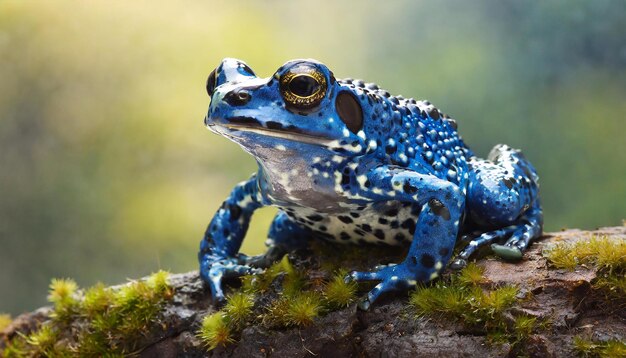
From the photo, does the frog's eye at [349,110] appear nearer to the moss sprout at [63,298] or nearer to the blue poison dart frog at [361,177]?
the blue poison dart frog at [361,177]

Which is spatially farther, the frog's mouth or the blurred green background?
the blurred green background

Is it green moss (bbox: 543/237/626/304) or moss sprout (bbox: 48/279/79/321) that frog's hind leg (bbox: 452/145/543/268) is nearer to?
green moss (bbox: 543/237/626/304)

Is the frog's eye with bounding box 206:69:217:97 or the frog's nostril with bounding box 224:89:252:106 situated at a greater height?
the frog's eye with bounding box 206:69:217:97

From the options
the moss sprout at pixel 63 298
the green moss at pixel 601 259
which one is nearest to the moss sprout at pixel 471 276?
the green moss at pixel 601 259

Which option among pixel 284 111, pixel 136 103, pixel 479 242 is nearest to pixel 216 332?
pixel 284 111

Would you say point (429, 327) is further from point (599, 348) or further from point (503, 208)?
point (503, 208)

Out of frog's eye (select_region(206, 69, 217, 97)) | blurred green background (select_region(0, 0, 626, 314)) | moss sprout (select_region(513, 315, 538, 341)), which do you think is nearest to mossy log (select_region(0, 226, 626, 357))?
moss sprout (select_region(513, 315, 538, 341))
